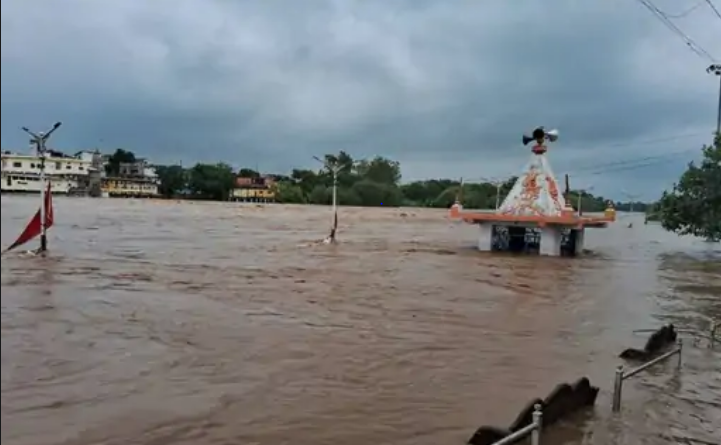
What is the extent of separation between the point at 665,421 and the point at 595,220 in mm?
27209

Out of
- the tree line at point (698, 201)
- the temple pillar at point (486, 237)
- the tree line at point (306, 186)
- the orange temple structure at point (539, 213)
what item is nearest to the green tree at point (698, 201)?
the tree line at point (698, 201)

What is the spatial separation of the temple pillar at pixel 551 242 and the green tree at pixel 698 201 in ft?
17.1

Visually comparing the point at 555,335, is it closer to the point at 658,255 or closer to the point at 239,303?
the point at 239,303

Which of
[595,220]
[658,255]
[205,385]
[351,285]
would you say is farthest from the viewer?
[658,255]

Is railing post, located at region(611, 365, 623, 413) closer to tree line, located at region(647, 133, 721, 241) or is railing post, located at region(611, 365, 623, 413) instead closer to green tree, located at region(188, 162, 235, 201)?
tree line, located at region(647, 133, 721, 241)

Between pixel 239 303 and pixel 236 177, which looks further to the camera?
pixel 236 177

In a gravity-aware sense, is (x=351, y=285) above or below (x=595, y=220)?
below

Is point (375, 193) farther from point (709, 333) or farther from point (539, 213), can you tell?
point (709, 333)

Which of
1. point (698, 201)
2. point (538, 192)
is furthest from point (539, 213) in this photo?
point (698, 201)

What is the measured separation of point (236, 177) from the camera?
118 metres

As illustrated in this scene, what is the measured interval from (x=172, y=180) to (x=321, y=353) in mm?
101400

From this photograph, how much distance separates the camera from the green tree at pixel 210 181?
10850cm

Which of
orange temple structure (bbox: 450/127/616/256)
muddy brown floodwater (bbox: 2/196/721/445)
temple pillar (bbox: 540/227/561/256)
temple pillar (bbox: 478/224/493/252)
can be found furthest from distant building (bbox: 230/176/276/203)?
muddy brown floodwater (bbox: 2/196/721/445)

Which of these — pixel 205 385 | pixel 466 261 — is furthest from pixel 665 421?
pixel 466 261
